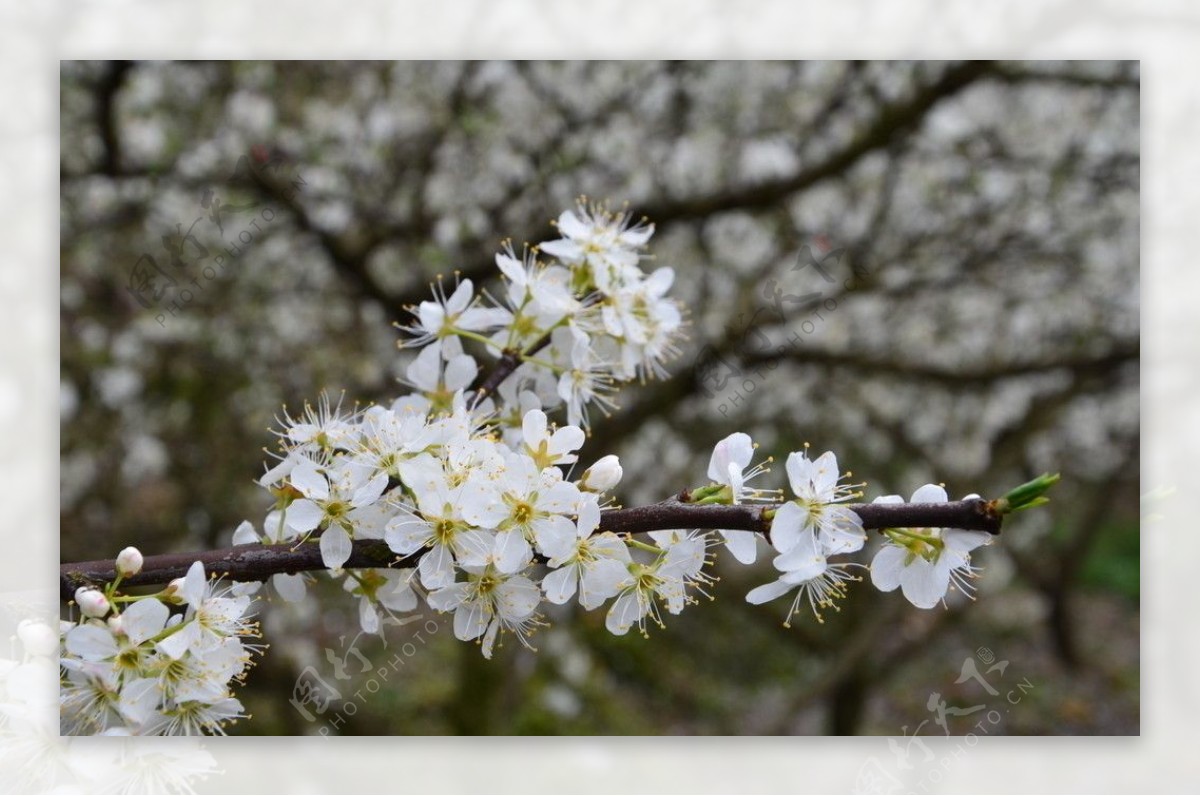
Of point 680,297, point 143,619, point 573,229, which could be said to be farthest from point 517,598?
point 680,297

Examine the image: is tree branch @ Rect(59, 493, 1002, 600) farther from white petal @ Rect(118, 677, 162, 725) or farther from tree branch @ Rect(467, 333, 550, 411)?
tree branch @ Rect(467, 333, 550, 411)

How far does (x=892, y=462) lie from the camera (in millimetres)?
2549

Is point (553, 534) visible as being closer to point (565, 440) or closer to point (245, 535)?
point (565, 440)

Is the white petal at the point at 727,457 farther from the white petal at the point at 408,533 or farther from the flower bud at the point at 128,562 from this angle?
the flower bud at the point at 128,562

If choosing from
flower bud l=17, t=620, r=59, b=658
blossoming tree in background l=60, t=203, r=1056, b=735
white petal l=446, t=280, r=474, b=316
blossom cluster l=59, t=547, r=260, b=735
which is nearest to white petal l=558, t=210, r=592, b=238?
white petal l=446, t=280, r=474, b=316

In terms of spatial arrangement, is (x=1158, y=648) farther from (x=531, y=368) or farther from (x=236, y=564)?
(x=236, y=564)

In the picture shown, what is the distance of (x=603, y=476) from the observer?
78 cm

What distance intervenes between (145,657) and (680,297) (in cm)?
174

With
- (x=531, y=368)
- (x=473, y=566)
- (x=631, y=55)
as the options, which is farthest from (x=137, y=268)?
(x=473, y=566)

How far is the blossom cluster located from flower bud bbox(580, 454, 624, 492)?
28 cm

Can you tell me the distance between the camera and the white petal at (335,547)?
0.72m

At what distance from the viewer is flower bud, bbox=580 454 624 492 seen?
0.78 metres

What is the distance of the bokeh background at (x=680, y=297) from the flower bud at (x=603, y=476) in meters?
1.45

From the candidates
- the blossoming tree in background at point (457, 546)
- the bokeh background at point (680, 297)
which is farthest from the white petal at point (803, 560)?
the bokeh background at point (680, 297)
